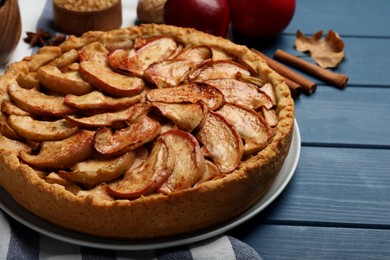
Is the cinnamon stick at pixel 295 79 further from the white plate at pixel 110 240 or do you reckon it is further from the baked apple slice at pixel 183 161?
the baked apple slice at pixel 183 161

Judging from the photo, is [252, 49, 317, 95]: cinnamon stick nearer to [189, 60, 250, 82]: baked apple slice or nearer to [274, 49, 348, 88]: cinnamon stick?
[274, 49, 348, 88]: cinnamon stick

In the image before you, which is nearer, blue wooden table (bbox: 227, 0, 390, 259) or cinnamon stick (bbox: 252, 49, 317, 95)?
blue wooden table (bbox: 227, 0, 390, 259)

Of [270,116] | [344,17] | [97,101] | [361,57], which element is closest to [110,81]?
[97,101]

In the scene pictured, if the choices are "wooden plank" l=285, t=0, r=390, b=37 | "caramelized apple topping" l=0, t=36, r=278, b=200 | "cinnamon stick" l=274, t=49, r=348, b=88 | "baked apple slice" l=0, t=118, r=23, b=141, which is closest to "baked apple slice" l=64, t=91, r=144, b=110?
"caramelized apple topping" l=0, t=36, r=278, b=200

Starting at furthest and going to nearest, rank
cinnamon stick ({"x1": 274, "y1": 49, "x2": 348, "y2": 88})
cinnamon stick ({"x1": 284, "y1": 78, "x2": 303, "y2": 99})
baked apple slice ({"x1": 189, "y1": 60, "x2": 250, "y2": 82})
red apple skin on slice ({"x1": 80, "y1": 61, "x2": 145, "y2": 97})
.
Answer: cinnamon stick ({"x1": 274, "y1": 49, "x2": 348, "y2": 88}) → cinnamon stick ({"x1": 284, "y1": 78, "x2": 303, "y2": 99}) → baked apple slice ({"x1": 189, "y1": 60, "x2": 250, "y2": 82}) → red apple skin on slice ({"x1": 80, "y1": 61, "x2": 145, "y2": 97})

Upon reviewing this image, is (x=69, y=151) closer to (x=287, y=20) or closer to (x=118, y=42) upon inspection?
(x=118, y=42)

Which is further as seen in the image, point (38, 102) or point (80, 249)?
point (38, 102)

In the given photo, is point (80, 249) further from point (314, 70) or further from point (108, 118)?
point (314, 70)
